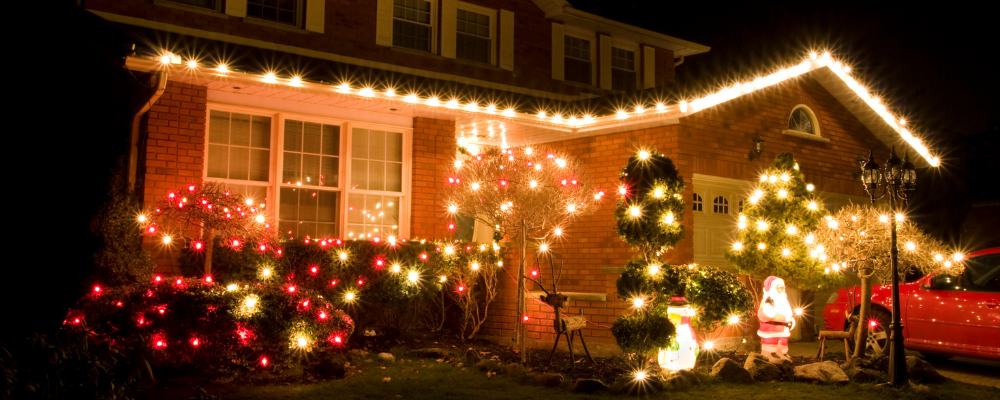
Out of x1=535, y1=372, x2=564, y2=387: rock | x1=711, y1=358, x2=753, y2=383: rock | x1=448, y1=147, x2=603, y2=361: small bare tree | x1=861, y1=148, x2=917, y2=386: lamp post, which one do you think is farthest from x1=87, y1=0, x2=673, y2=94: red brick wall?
x1=861, y1=148, x2=917, y2=386: lamp post

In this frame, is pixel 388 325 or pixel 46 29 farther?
pixel 388 325

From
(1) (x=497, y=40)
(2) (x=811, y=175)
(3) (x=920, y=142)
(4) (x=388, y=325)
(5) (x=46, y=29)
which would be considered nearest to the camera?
(5) (x=46, y=29)

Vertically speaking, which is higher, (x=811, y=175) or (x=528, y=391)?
(x=811, y=175)

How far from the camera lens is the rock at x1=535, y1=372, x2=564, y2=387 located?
8227 mm

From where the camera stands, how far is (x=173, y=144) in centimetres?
974

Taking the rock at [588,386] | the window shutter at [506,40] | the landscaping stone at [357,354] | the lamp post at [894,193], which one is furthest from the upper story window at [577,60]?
the rock at [588,386]

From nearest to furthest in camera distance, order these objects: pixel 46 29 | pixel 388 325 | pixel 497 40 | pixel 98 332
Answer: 1. pixel 46 29
2. pixel 98 332
3. pixel 388 325
4. pixel 497 40

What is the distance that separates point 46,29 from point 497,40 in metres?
11.2

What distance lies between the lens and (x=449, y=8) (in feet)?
50.0

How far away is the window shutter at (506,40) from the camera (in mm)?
15961

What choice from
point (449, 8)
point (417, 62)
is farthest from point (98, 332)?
point (449, 8)

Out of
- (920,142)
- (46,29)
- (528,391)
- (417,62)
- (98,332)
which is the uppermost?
(417,62)

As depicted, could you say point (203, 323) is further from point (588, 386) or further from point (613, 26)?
point (613, 26)

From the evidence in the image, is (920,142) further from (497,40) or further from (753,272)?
(497,40)
